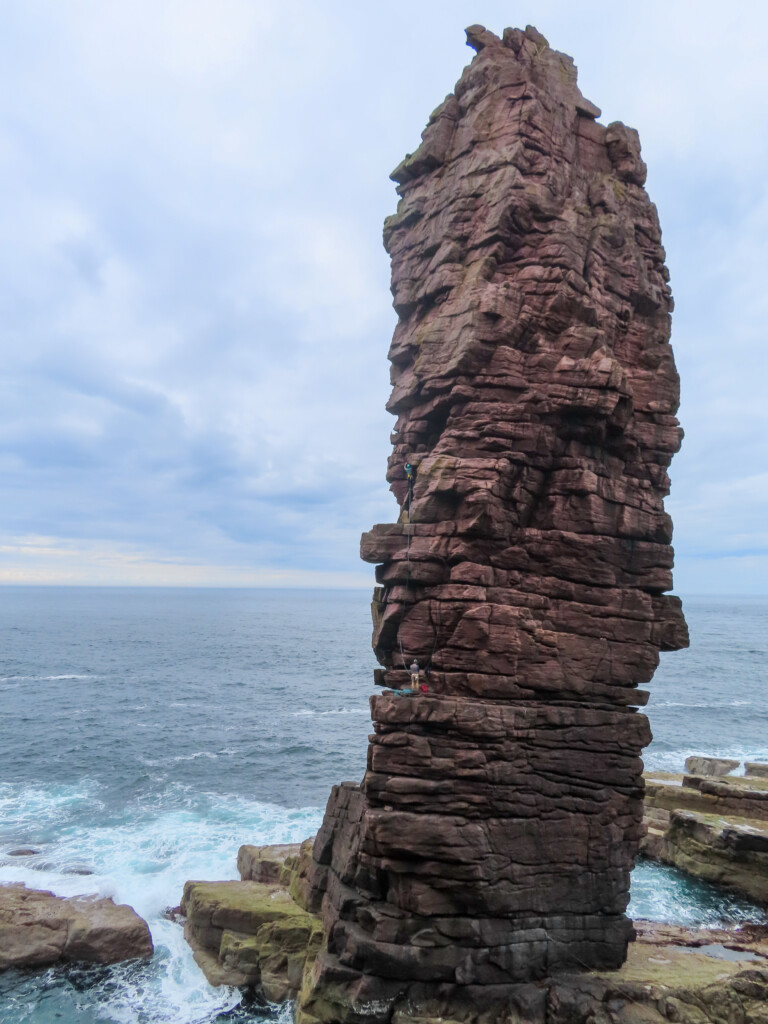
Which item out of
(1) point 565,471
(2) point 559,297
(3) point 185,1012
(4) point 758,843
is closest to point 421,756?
(1) point 565,471

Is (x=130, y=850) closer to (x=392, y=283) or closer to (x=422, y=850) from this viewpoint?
(x=422, y=850)

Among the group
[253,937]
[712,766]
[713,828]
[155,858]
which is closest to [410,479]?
[253,937]

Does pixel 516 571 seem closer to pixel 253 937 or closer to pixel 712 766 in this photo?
pixel 253 937

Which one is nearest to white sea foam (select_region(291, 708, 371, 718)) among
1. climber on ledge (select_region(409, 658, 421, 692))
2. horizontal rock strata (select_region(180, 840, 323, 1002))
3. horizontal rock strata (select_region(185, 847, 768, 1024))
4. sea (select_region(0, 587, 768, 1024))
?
sea (select_region(0, 587, 768, 1024))

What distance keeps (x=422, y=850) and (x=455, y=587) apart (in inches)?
296

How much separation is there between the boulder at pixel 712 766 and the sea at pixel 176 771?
6.63m

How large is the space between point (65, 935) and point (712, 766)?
139ft

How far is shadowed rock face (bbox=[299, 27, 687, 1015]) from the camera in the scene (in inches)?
773

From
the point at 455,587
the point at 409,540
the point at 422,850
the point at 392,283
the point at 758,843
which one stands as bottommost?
the point at 758,843

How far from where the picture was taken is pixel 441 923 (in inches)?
765

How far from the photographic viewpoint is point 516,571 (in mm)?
21531

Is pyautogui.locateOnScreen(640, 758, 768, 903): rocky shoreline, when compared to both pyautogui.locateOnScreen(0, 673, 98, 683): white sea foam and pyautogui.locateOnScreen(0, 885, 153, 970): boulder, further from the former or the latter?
pyautogui.locateOnScreen(0, 673, 98, 683): white sea foam

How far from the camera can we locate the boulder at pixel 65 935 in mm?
25500

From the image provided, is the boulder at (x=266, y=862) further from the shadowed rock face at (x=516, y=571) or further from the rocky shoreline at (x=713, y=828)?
the rocky shoreline at (x=713, y=828)
